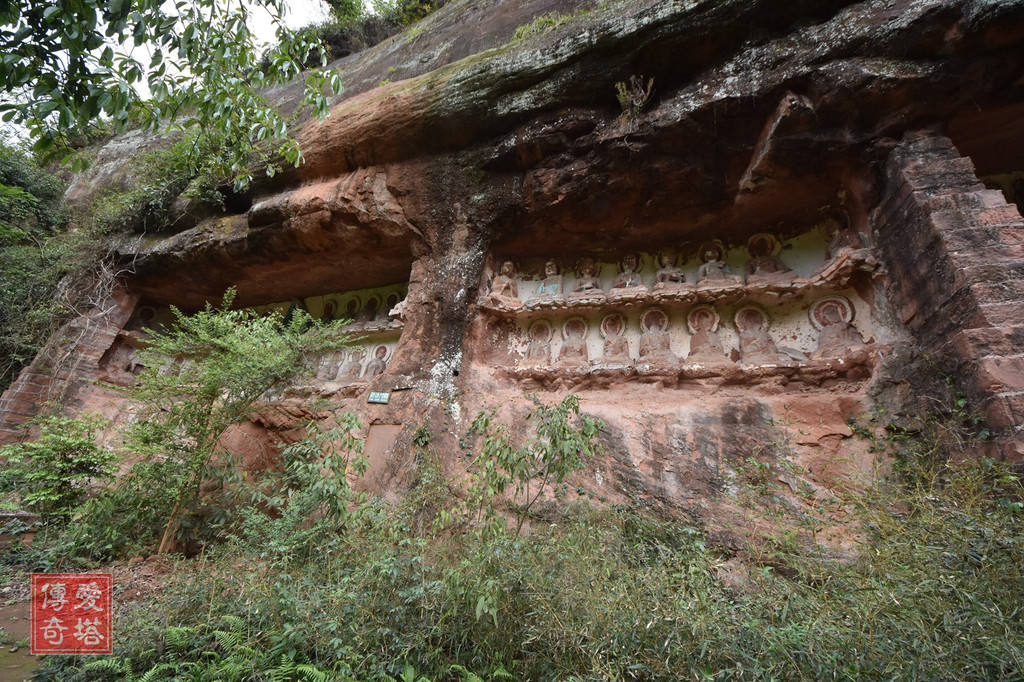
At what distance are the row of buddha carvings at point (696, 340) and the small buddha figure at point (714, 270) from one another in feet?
1.01

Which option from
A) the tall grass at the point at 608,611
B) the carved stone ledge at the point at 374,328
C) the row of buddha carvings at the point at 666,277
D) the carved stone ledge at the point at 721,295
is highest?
the row of buddha carvings at the point at 666,277

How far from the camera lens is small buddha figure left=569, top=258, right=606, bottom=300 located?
5703mm

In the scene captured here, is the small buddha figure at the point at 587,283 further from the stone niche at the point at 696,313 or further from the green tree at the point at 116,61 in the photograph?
the green tree at the point at 116,61

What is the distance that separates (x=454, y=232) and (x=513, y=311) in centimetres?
130

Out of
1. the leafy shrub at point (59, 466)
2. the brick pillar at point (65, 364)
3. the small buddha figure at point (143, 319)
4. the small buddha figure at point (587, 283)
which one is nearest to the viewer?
the leafy shrub at point (59, 466)

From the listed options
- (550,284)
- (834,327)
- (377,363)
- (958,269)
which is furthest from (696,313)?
(377,363)

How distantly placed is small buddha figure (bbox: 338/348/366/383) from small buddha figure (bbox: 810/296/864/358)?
5857 mm

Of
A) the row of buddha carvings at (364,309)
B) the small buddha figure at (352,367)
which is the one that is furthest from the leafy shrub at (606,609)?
the row of buddha carvings at (364,309)

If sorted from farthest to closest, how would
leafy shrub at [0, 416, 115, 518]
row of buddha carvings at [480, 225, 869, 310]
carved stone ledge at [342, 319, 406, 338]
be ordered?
carved stone ledge at [342, 319, 406, 338], row of buddha carvings at [480, 225, 869, 310], leafy shrub at [0, 416, 115, 518]

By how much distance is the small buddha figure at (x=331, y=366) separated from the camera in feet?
22.6

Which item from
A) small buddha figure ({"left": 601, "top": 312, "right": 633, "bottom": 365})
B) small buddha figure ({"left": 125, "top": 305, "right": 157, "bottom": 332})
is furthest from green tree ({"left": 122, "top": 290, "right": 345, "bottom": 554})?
small buddha figure ({"left": 125, "top": 305, "right": 157, "bottom": 332})

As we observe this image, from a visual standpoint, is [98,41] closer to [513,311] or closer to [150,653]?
[150,653]

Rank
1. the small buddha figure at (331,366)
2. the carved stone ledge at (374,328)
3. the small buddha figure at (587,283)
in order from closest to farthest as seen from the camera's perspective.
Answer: the small buddha figure at (587,283)
the carved stone ledge at (374,328)
the small buddha figure at (331,366)

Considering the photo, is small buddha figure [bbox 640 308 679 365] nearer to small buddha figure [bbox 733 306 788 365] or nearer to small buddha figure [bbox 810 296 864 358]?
small buddha figure [bbox 733 306 788 365]
